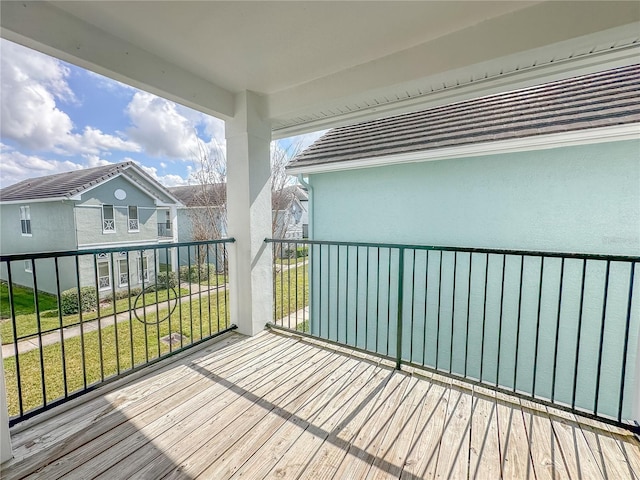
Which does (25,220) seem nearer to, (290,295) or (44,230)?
(44,230)

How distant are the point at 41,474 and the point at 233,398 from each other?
3.19 ft

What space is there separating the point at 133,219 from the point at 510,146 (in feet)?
21.4

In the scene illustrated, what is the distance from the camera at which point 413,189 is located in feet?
13.5

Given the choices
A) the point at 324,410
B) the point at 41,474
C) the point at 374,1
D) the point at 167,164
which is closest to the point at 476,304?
the point at 324,410

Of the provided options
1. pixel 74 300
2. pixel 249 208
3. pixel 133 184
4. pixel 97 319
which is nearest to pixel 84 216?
pixel 133 184

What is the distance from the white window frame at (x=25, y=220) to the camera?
12.4 ft

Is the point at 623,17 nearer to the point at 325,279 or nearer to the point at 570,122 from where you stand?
the point at 570,122

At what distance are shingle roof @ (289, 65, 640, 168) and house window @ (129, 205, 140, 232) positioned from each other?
350 centimetres

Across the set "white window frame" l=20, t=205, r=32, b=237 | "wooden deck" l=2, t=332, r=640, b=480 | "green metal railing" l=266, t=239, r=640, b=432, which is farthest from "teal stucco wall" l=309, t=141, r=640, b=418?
"white window frame" l=20, t=205, r=32, b=237

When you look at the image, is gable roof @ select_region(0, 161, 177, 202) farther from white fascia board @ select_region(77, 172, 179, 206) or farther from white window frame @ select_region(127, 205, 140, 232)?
white window frame @ select_region(127, 205, 140, 232)

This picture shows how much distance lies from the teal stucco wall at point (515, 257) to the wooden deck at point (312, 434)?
25.5 inches

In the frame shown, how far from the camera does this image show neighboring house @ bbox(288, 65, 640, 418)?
2.97 m

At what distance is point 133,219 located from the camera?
5504 millimetres

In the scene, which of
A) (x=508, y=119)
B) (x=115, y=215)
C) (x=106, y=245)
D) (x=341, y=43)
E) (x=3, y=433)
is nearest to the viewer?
(x=3, y=433)
